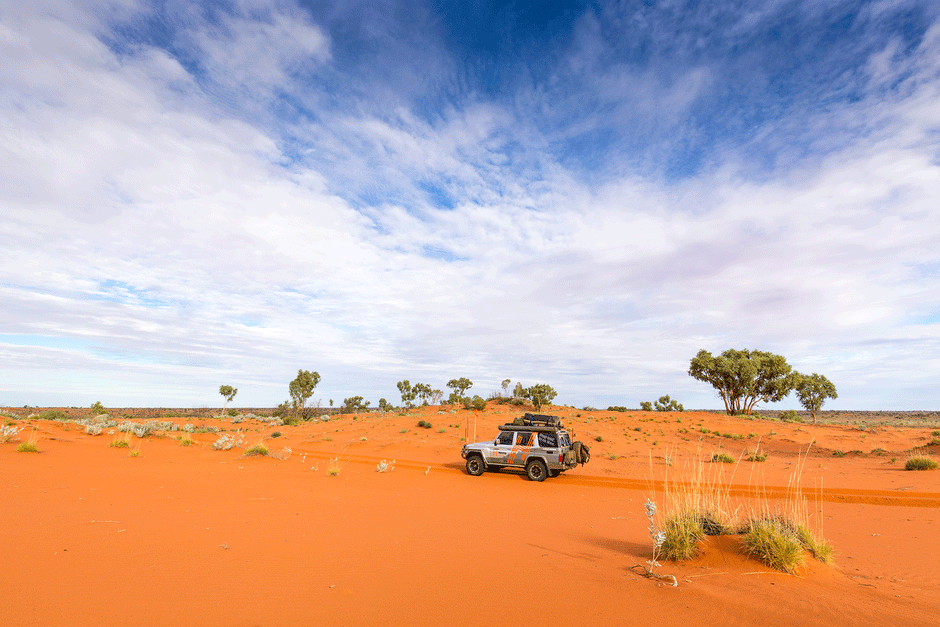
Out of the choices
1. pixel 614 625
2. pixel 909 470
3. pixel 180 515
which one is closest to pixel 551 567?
pixel 614 625

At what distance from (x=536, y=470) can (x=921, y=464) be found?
17047 millimetres

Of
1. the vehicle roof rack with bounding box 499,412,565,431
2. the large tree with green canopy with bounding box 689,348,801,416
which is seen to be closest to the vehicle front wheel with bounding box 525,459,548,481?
the vehicle roof rack with bounding box 499,412,565,431

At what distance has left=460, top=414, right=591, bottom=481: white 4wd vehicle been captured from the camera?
18.0 metres

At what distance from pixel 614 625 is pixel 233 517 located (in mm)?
6966

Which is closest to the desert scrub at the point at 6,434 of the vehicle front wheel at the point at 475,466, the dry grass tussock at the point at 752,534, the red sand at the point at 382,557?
the red sand at the point at 382,557

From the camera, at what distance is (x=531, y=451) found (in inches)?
723

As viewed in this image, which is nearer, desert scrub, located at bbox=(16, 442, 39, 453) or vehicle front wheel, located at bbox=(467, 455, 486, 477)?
desert scrub, located at bbox=(16, 442, 39, 453)

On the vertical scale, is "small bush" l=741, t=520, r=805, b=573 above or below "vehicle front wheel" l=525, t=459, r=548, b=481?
above

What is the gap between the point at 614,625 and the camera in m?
4.38

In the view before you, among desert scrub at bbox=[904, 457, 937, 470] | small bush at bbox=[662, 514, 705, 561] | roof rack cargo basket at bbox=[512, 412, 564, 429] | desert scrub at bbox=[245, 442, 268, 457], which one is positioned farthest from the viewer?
desert scrub at bbox=[904, 457, 937, 470]

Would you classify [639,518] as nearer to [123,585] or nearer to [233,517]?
[233,517]

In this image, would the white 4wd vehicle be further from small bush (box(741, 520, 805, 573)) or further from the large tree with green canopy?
the large tree with green canopy

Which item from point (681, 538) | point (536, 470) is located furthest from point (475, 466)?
point (681, 538)

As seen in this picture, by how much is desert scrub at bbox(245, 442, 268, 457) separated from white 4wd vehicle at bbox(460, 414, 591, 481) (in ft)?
28.3
